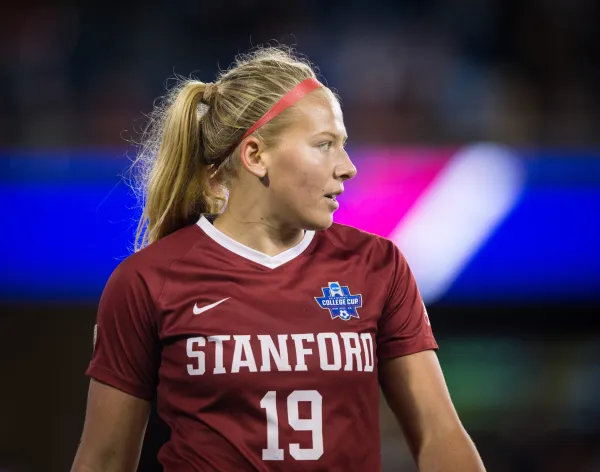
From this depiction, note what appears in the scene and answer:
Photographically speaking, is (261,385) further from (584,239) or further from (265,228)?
(584,239)

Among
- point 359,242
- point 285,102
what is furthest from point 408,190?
point 285,102

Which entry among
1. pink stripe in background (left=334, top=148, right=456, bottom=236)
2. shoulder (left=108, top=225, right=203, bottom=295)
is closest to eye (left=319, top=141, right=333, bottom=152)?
shoulder (left=108, top=225, right=203, bottom=295)

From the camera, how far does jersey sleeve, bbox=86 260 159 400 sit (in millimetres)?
1853

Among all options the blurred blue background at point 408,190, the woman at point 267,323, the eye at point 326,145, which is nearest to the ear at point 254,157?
the woman at point 267,323

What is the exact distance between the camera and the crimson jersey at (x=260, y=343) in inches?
69.7

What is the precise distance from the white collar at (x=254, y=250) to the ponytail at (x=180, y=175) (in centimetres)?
10

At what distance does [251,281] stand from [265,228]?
13 centimetres

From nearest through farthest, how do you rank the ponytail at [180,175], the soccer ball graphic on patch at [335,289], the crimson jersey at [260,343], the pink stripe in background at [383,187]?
the crimson jersey at [260,343]
the soccer ball graphic on patch at [335,289]
the ponytail at [180,175]
the pink stripe in background at [383,187]

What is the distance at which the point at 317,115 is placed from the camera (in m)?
1.88

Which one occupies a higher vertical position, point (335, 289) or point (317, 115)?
point (317, 115)

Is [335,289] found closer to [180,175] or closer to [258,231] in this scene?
[258,231]

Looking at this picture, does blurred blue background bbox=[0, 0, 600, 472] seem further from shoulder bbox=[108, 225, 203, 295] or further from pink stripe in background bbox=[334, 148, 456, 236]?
shoulder bbox=[108, 225, 203, 295]

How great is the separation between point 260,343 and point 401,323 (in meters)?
0.30

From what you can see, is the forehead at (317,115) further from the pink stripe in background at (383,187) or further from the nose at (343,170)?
the pink stripe in background at (383,187)
